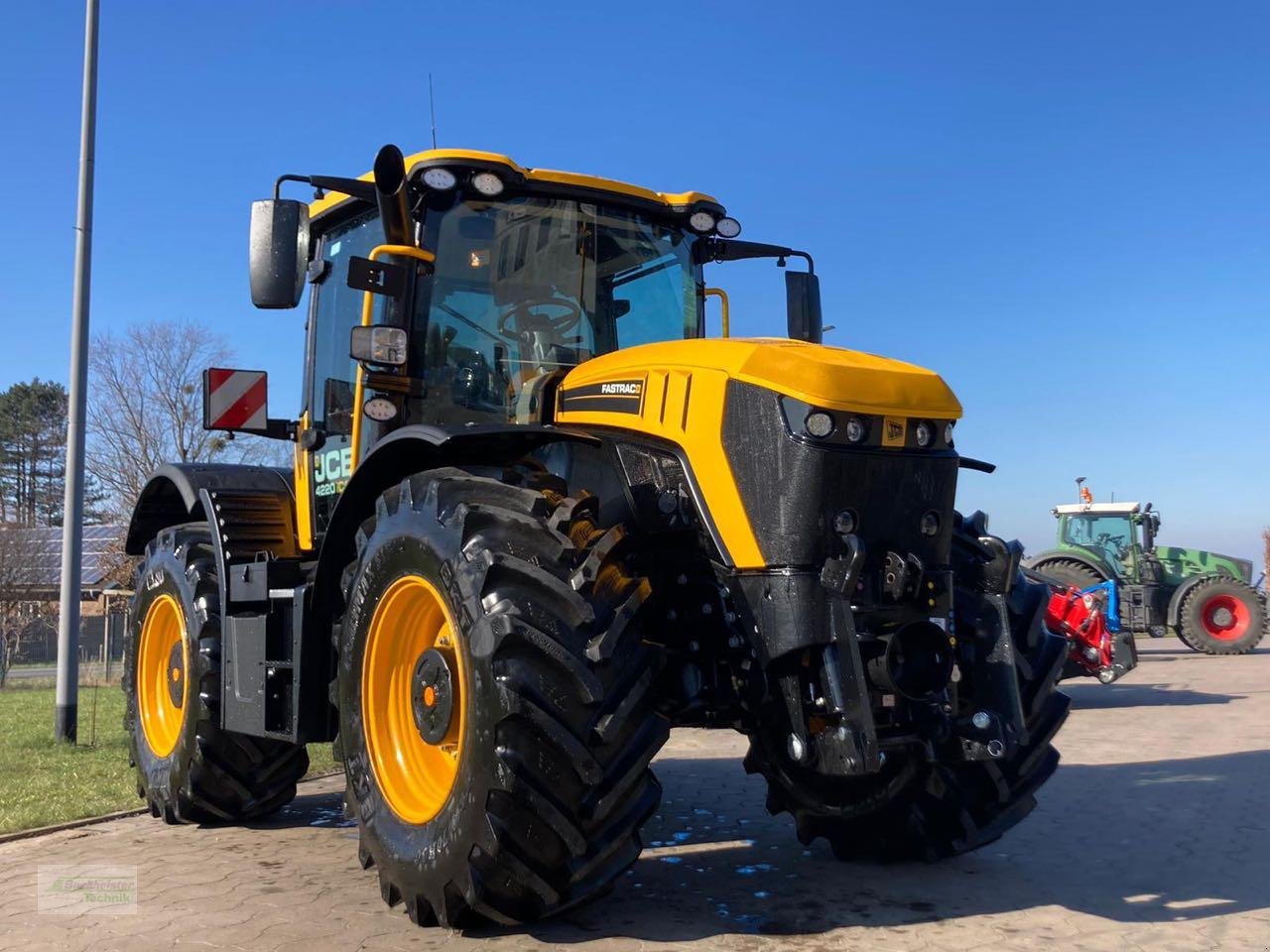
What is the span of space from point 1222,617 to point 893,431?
18823 mm

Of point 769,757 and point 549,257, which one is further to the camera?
point 549,257

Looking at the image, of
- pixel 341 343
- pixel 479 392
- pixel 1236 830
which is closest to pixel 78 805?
pixel 341 343

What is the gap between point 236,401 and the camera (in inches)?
258

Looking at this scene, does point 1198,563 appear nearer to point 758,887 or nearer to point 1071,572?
point 1071,572

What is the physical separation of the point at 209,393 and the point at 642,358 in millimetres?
3084

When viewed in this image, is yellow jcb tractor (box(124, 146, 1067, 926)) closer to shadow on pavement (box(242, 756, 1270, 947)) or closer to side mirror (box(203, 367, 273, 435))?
shadow on pavement (box(242, 756, 1270, 947))

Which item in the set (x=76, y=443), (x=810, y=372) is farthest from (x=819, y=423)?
(x=76, y=443)

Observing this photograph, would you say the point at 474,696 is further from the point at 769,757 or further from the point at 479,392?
the point at 479,392

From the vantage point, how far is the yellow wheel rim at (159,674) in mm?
6766

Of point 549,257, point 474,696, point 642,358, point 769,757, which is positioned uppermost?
point 549,257

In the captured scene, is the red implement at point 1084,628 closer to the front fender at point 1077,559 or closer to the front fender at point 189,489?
the front fender at point 1077,559

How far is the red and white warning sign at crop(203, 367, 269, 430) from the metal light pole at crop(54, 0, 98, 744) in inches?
152

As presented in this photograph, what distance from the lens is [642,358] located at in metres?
4.54

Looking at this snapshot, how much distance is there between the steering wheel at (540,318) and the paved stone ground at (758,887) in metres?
2.40
